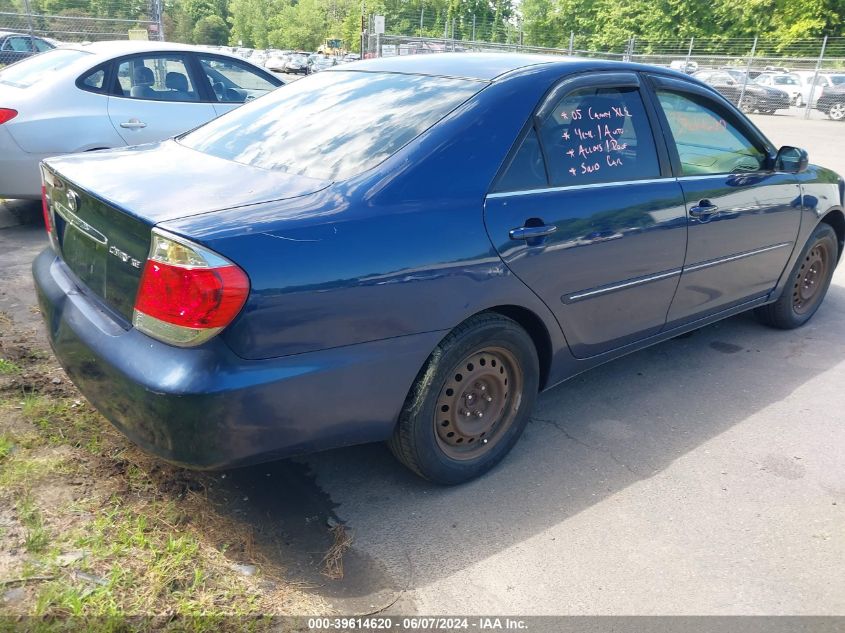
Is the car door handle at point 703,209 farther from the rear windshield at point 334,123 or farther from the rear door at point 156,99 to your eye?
the rear door at point 156,99

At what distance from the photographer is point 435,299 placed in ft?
8.40

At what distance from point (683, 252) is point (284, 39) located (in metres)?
81.8

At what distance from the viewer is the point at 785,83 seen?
2489cm

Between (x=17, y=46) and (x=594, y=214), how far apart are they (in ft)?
64.1

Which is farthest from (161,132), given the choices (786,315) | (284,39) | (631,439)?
(284,39)

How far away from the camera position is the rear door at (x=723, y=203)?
3.70 meters

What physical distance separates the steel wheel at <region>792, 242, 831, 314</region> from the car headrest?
5.46m

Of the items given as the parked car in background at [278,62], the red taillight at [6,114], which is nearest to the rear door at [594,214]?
the red taillight at [6,114]

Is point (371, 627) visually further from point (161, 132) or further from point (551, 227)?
point (161, 132)

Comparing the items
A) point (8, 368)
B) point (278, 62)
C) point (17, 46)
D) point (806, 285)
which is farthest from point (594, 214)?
point (278, 62)

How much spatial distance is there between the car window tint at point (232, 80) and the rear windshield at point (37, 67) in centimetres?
108

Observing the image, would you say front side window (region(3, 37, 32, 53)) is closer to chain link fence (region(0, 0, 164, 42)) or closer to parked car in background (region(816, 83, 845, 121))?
chain link fence (region(0, 0, 164, 42))

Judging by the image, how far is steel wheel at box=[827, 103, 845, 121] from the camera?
901 inches

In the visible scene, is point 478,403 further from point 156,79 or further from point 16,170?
point 156,79
